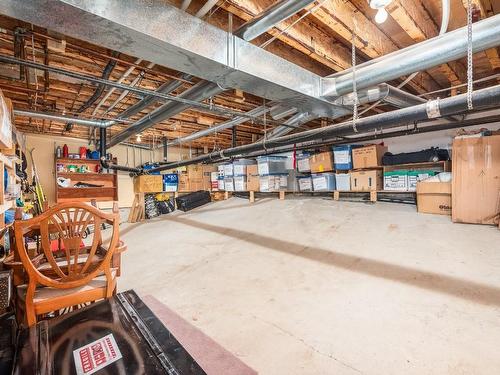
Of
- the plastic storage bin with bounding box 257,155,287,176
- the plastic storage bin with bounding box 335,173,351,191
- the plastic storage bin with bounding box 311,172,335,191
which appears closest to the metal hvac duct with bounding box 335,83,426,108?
the plastic storage bin with bounding box 335,173,351,191

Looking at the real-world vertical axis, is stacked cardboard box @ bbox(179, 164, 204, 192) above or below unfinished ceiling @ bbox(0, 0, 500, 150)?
below

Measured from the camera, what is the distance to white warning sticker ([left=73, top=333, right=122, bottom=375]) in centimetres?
74

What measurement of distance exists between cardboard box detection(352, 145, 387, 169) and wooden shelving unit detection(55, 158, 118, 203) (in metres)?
5.34

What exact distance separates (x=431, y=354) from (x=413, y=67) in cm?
186

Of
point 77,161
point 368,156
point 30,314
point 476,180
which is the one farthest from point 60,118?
point 476,180

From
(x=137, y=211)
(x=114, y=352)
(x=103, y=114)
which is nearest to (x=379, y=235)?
(x=114, y=352)

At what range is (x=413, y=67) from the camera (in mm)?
1834

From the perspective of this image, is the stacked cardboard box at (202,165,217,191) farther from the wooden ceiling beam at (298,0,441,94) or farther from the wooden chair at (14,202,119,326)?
the wooden chair at (14,202,119,326)

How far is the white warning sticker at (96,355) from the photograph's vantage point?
0.74 m

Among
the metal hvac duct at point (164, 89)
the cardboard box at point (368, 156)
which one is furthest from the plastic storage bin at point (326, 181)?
the metal hvac duct at point (164, 89)

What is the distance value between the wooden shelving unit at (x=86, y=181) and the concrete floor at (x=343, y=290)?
2.68 m

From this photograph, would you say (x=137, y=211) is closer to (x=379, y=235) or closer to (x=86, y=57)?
(x=86, y=57)

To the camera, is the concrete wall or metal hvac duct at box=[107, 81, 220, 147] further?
the concrete wall

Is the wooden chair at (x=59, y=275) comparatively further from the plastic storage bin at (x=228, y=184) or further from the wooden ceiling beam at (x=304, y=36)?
the plastic storage bin at (x=228, y=184)
